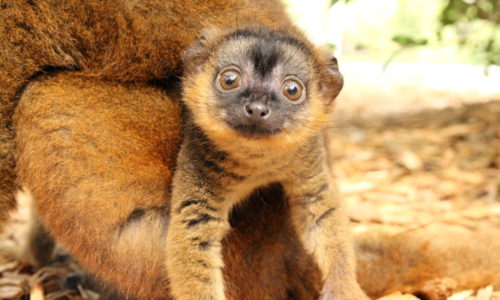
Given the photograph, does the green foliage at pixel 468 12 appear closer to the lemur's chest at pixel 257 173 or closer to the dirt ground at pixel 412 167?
the dirt ground at pixel 412 167

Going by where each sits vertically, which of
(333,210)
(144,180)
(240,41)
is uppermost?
(240,41)

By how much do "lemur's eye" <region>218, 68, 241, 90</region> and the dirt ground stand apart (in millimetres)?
1106

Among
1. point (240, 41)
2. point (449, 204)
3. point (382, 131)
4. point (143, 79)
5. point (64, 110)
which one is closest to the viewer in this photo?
point (240, 41)

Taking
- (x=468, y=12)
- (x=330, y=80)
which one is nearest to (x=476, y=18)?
(x=468, y=12)

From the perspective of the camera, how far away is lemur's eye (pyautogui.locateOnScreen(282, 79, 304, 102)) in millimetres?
2953

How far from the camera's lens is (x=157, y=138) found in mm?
3367

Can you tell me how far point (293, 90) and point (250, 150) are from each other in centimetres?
36

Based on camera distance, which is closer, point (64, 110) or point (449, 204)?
point (64, 110)

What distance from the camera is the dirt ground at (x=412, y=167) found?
4598 millimetres

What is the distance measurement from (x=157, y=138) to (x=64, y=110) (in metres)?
0.51

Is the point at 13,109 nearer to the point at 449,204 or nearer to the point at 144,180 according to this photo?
the point at 144,180

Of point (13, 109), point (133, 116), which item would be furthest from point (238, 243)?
point (13, 109)

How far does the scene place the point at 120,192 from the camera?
3.20 metres

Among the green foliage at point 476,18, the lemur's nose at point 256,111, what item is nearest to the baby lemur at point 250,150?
the lemur's nose at point 256,111
